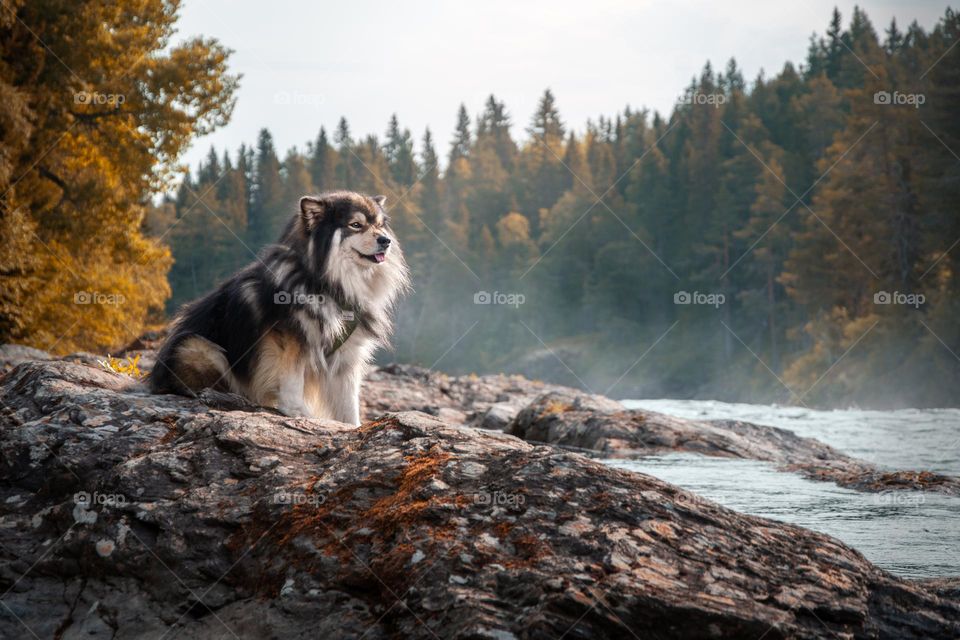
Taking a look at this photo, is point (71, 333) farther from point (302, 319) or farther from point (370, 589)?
point (370, 589)

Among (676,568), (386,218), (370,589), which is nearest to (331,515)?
(370,589)

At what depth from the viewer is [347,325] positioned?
6969mm

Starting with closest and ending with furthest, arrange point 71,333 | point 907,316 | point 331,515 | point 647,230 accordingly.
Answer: point 331,515 < point 71,333 < point 907,316 < point 647,230

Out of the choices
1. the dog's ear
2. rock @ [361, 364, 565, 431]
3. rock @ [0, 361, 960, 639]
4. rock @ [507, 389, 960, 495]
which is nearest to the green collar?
the dog's ear

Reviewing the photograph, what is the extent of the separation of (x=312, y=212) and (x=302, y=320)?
1093mm

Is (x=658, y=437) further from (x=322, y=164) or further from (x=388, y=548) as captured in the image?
(x=322, y=164)

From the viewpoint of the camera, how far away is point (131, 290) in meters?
22.4

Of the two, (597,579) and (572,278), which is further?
(572,278)

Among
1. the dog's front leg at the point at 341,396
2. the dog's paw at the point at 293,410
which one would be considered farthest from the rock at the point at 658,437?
the dog's paw at the point at 293,410

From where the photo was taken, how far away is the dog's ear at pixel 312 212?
7.15m

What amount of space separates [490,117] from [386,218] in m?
114

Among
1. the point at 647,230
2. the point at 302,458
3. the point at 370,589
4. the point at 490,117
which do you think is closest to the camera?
the point at 370,589

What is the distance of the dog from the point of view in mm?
6562

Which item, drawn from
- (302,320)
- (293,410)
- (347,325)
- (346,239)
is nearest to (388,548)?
(293,410)
